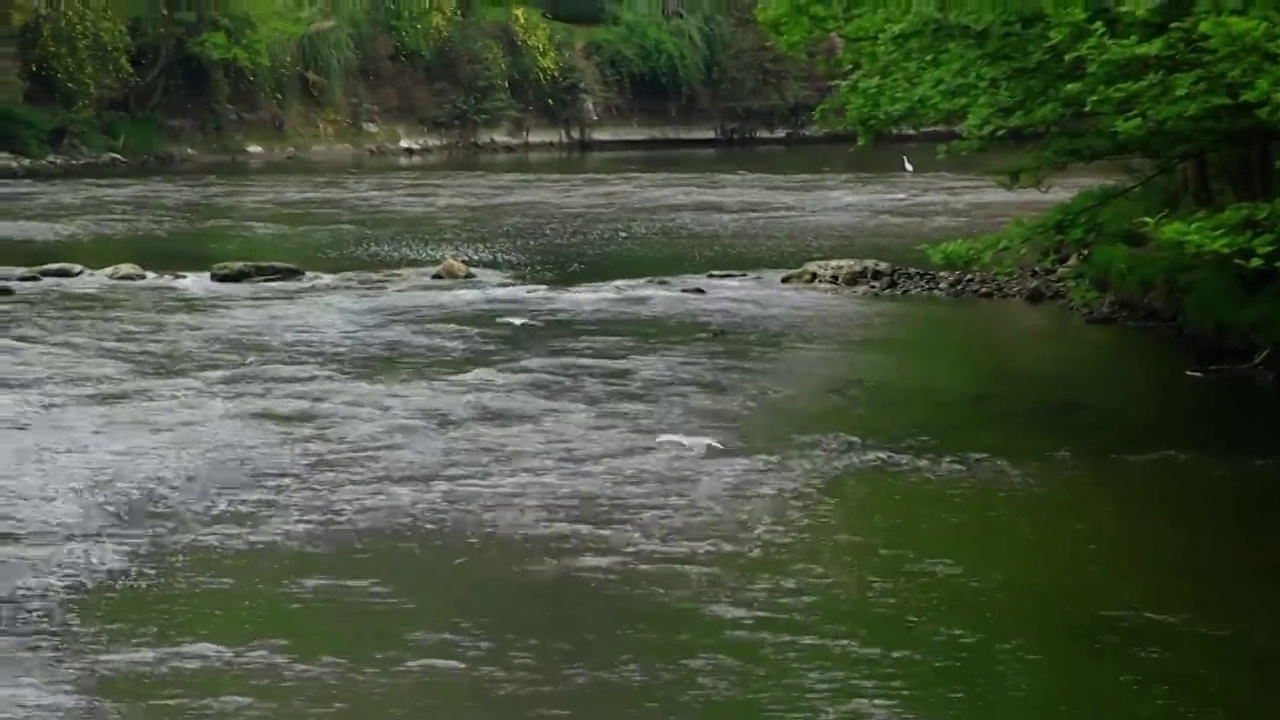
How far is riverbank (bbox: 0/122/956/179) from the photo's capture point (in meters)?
64.9

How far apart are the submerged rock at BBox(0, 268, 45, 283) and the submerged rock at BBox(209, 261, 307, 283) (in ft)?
10.7

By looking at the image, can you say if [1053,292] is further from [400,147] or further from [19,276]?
[400,147]

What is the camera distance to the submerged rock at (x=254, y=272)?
32.4 metres

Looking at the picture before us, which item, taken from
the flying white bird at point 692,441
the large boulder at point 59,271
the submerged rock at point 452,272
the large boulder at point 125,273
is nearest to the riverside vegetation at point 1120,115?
the flying white bird at point 692,441

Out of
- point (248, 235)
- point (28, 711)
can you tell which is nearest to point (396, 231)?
point (248, 235)

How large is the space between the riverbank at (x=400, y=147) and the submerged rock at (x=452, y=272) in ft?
104

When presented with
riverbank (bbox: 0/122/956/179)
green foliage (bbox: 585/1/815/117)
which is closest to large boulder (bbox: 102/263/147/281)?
riverbank (bbox: 0/122/956/179)

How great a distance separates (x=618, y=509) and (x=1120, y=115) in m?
6.93

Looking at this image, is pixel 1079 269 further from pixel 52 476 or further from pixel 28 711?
pixel 28 711

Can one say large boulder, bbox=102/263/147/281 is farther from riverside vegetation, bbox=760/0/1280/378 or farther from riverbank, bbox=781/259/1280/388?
riverside vegetation, bbox=760/0/1280/378

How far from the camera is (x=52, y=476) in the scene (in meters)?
16.9

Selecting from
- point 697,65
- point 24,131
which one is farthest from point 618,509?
point 697,65

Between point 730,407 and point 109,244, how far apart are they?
73.3 ft

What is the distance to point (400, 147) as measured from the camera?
3029 inches
